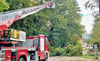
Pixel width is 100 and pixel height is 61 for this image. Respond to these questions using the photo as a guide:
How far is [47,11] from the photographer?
90.1ft

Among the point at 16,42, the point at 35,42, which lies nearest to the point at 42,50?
the point at 35,42

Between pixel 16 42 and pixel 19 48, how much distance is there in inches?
66.7

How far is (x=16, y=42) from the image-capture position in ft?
33.3

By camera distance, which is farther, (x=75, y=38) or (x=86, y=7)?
(x=75, y=38)

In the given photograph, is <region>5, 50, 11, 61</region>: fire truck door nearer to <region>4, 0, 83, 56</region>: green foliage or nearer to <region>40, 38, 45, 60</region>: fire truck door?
<region>40, 38, 45, 60</region>: fire truck door

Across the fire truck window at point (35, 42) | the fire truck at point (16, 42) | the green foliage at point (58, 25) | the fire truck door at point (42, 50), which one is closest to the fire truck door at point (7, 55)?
the fire truck at point (16, 42)

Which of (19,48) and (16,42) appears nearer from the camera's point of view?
(19,48)

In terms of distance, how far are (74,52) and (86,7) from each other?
34.4ft

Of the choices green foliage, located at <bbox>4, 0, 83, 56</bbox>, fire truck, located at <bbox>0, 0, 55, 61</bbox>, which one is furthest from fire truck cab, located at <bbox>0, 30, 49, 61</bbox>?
green foliage, located at <bbox>4, 0, 83, 56</bbox>

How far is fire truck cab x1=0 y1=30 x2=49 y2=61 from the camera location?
771 centimetres

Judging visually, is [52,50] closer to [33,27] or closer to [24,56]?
[33,27]

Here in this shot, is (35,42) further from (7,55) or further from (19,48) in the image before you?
(7,55)

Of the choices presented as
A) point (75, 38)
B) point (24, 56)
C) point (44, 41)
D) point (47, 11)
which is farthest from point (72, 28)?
point (24, 56)

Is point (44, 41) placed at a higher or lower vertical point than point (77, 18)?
lower
